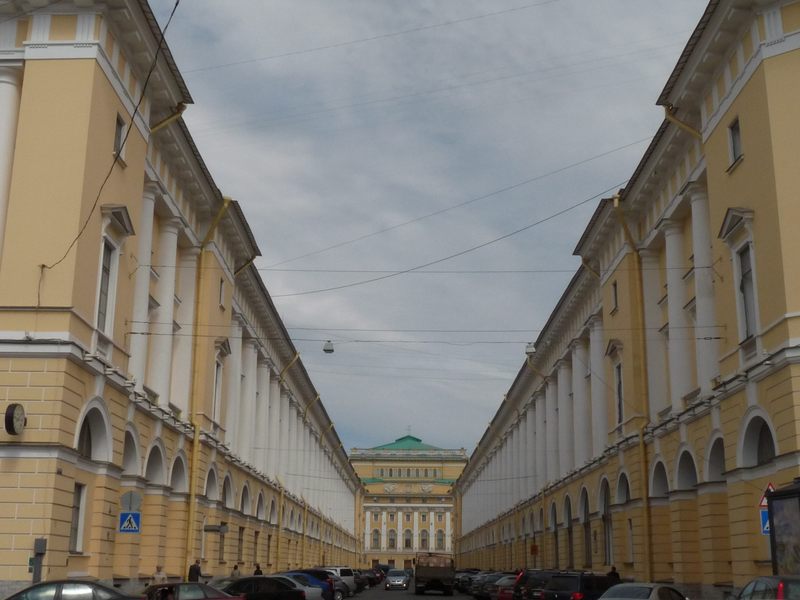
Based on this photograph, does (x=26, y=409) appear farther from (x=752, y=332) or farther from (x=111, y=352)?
(x=752, y=332)

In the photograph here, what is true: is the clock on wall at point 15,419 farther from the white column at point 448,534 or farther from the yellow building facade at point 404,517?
the white column at point 448,534

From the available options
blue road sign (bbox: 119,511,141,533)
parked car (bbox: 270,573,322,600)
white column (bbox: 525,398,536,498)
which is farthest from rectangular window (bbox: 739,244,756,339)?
white column (bbox: 525,398,536,498)

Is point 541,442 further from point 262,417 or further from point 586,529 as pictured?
point 262,417

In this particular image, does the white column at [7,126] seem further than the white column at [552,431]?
No

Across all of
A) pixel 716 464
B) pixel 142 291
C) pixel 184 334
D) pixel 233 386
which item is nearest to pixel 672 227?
pixel 716 464

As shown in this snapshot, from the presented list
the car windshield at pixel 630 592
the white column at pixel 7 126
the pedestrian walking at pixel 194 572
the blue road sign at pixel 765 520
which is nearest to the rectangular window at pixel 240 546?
the pedestrian walking at pixel 194 572

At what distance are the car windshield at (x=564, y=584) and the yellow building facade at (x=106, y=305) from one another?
10463 mm

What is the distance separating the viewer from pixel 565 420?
46344 millimetres

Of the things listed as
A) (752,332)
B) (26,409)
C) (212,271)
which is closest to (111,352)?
(26,409)

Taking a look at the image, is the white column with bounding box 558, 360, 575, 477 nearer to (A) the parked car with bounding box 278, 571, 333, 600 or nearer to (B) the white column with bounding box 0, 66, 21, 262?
(A) the parked car with bounding box 278, 571, 333, 600

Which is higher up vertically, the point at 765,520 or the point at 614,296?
the point at 614,296

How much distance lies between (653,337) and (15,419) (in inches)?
797

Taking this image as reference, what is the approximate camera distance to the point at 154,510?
27.4 meters

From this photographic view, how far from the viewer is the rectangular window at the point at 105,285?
22.0 meters
